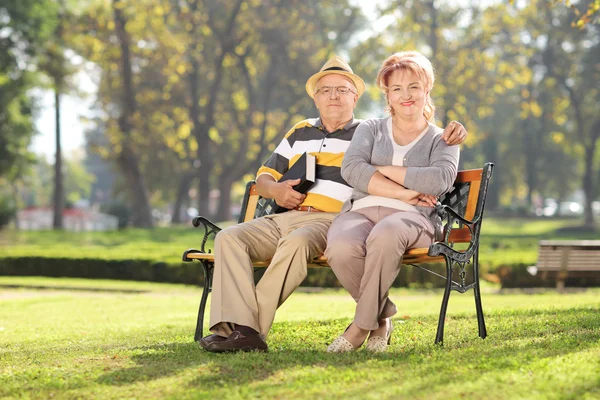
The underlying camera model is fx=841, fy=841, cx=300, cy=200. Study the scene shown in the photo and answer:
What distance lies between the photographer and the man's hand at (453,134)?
201 inches

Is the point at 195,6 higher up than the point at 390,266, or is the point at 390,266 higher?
the point at 195,6

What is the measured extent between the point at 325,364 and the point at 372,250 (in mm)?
739

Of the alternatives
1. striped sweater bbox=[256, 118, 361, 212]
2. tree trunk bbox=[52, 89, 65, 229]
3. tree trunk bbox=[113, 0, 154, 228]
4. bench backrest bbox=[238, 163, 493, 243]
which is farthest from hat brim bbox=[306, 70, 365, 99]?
tree trunk bbox=[52, 89, 65, 229]

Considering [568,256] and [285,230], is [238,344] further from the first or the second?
[568,256]

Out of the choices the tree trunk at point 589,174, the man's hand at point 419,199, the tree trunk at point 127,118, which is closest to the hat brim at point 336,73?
the man's hand at point 419,199

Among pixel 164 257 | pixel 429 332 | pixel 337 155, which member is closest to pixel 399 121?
pixel 337 155

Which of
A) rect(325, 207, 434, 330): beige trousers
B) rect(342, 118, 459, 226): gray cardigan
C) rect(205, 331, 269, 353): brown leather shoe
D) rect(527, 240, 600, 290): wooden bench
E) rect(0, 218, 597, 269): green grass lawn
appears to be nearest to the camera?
rect(325, 207, 434, 330): beige trousers

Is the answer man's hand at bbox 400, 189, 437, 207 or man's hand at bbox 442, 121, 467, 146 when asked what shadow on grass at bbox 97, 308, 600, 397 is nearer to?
man's hand at bbox 400, 189, 437, 207

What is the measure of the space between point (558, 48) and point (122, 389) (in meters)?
37.9

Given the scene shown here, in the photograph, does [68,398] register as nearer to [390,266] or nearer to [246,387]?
[246,387]

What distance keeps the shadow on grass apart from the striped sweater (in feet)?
3.03

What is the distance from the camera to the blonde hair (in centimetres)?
516

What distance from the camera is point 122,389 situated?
3941 millimetres

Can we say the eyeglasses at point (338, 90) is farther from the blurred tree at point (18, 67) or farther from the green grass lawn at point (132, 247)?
the blurred tree at point (18, 67)
